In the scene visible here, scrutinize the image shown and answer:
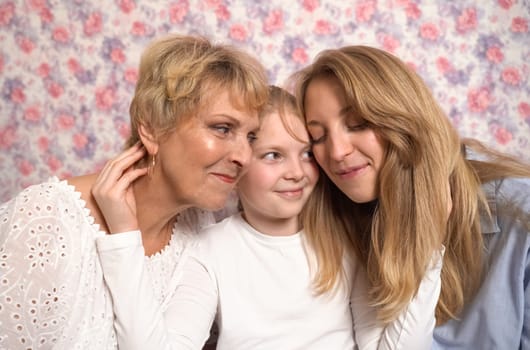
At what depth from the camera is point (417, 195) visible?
1.40m

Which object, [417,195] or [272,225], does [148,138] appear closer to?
[272,225]

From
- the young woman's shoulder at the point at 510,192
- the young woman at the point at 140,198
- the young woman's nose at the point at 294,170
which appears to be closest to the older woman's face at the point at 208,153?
the young woman at the point at 140,198

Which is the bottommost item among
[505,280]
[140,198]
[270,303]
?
[270,303]

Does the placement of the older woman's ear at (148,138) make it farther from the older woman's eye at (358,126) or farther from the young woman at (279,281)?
the older woman's eye at (358,126)

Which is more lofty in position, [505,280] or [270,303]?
[505,280]

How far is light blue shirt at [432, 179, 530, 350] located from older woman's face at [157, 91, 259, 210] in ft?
2.37

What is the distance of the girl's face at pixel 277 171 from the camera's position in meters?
1.49

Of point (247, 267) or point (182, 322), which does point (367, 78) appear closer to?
point (247, 267)

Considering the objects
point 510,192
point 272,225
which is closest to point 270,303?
point 272,225

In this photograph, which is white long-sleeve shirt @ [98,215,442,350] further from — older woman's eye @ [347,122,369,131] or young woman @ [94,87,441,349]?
older woman's eye @ [347,122,369,131]

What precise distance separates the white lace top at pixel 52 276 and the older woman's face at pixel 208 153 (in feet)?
0.78

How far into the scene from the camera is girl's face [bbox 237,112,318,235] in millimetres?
1491

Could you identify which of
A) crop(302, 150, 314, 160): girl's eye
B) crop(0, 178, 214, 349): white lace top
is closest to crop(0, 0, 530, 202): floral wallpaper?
crop(302, 150, 314, 160): girl's eye

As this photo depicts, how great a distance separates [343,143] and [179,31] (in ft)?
3.10
